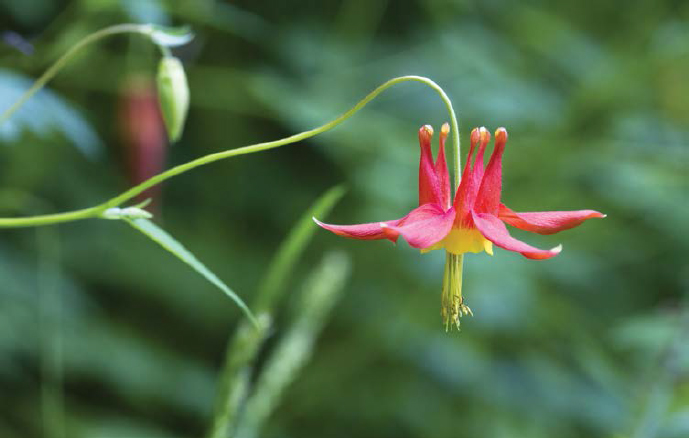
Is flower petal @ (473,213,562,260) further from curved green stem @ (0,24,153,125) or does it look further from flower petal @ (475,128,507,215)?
curved green stem @ (0,24,153,125)

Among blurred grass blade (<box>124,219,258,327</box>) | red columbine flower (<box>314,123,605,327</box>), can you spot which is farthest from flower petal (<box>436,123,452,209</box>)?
blurred grass blade (<box>124,219,258,327</box>)

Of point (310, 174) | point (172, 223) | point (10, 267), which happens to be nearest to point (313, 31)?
point (310, 174)

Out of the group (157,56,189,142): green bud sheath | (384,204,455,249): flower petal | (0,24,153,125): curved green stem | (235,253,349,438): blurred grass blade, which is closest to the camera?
(384,204,455,249): flower petal

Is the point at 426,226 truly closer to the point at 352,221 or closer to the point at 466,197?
the point at 466,197

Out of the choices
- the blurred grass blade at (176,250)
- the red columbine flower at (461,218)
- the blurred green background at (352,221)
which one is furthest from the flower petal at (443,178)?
the blurred green background at (352,221)

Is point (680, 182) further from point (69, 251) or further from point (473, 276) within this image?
point (69, 251)

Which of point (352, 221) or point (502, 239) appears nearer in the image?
point (502, 239)

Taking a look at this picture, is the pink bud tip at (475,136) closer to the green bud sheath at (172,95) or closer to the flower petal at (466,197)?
the flower petal at (466,197)

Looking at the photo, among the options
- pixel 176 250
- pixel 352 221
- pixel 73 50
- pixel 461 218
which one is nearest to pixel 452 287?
pixel 461 218
